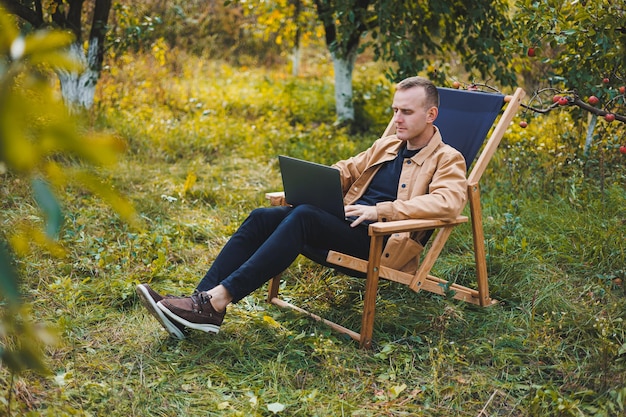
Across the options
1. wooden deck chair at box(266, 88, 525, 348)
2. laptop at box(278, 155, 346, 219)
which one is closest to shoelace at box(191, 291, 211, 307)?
wooden deck chair at box(266, 88, 525, 348)

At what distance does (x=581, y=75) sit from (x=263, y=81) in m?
5.37

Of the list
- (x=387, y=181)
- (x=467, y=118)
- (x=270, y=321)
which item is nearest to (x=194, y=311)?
(x=270, y=321)

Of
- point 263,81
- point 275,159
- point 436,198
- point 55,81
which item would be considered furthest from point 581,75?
point 263,81

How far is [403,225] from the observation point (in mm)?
2914

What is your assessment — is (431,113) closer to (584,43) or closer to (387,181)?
(387,181)

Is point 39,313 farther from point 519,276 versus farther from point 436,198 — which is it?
point 519,276

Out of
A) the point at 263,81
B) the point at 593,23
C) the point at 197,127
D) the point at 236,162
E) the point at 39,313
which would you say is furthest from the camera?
the point at 263,81

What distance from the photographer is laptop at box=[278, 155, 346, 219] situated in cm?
306

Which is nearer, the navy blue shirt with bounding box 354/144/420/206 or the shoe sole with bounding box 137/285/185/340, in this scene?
the shoe sole with bounding box 137/285/185/340

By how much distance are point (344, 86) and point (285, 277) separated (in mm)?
3613

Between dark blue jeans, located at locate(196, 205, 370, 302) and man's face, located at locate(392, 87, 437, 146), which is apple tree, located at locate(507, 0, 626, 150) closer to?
man's face, located at locate(392, 87, 437, 146)

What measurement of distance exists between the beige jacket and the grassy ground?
0.35m

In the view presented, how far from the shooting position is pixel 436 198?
3074 mm

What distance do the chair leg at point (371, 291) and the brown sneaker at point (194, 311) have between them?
624mm
